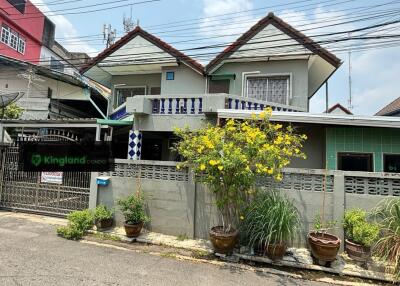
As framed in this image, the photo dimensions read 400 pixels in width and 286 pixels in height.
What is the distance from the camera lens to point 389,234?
207 inches

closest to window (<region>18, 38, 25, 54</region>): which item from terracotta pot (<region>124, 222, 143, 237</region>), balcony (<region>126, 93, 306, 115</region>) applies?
balcony (<region>126, 93, 306, 115</region>)

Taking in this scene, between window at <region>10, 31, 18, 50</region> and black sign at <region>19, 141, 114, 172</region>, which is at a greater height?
window at <region>10, 31, 18, 50</region>

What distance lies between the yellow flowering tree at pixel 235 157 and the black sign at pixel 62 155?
→ 12.3 feet

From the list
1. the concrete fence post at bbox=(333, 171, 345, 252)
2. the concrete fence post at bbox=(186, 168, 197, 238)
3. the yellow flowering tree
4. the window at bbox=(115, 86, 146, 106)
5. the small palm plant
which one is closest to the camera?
the small palm plant

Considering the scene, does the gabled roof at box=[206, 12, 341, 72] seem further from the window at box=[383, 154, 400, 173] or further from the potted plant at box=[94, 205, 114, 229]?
the potted plant at box=[94, 205, 114, 229]

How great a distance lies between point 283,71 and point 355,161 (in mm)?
4704

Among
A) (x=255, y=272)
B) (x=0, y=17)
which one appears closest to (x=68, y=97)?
(x=0, y=17)

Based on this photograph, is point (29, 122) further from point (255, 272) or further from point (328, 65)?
point (328, 65)

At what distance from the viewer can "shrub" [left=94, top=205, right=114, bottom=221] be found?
7054 mm

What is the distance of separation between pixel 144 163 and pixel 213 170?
2328 mm

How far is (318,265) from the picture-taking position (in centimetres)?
542

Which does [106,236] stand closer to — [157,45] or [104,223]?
[104,223]

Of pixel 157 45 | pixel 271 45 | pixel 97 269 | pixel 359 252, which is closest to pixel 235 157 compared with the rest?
pixel 359 252

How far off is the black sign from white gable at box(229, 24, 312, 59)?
6512 mm
